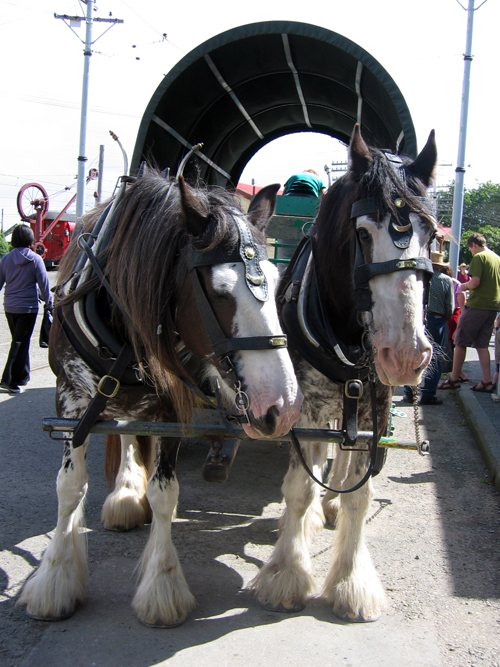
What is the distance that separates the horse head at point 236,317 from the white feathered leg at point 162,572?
673 millimetres

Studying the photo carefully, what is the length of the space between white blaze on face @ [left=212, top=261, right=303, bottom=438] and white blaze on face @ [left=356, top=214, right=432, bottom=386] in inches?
16.0

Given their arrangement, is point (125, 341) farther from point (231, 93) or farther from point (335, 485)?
point (231, 93)

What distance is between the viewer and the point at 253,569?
287cm

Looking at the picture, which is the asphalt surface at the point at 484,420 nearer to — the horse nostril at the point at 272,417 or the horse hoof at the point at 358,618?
the horse hoof at the point at 358,618

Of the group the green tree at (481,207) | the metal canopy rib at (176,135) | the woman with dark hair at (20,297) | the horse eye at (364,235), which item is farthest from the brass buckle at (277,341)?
the green tree at (481,207)

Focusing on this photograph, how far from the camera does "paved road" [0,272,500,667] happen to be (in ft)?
7.04

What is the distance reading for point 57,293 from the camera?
2729mm

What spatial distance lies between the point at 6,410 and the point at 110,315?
376 centimetres

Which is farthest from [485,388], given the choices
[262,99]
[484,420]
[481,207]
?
[481,207]

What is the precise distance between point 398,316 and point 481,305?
208 inches

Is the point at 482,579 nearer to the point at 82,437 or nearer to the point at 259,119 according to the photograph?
the point at 82,437

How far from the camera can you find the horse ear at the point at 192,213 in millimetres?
1867

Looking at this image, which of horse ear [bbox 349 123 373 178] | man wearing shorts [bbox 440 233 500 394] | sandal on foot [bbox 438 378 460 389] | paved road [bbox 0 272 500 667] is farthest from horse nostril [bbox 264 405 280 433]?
sandal on foot [bbox 438 378 460 389]

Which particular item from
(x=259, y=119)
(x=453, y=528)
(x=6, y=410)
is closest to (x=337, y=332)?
(x=453, y=528)
